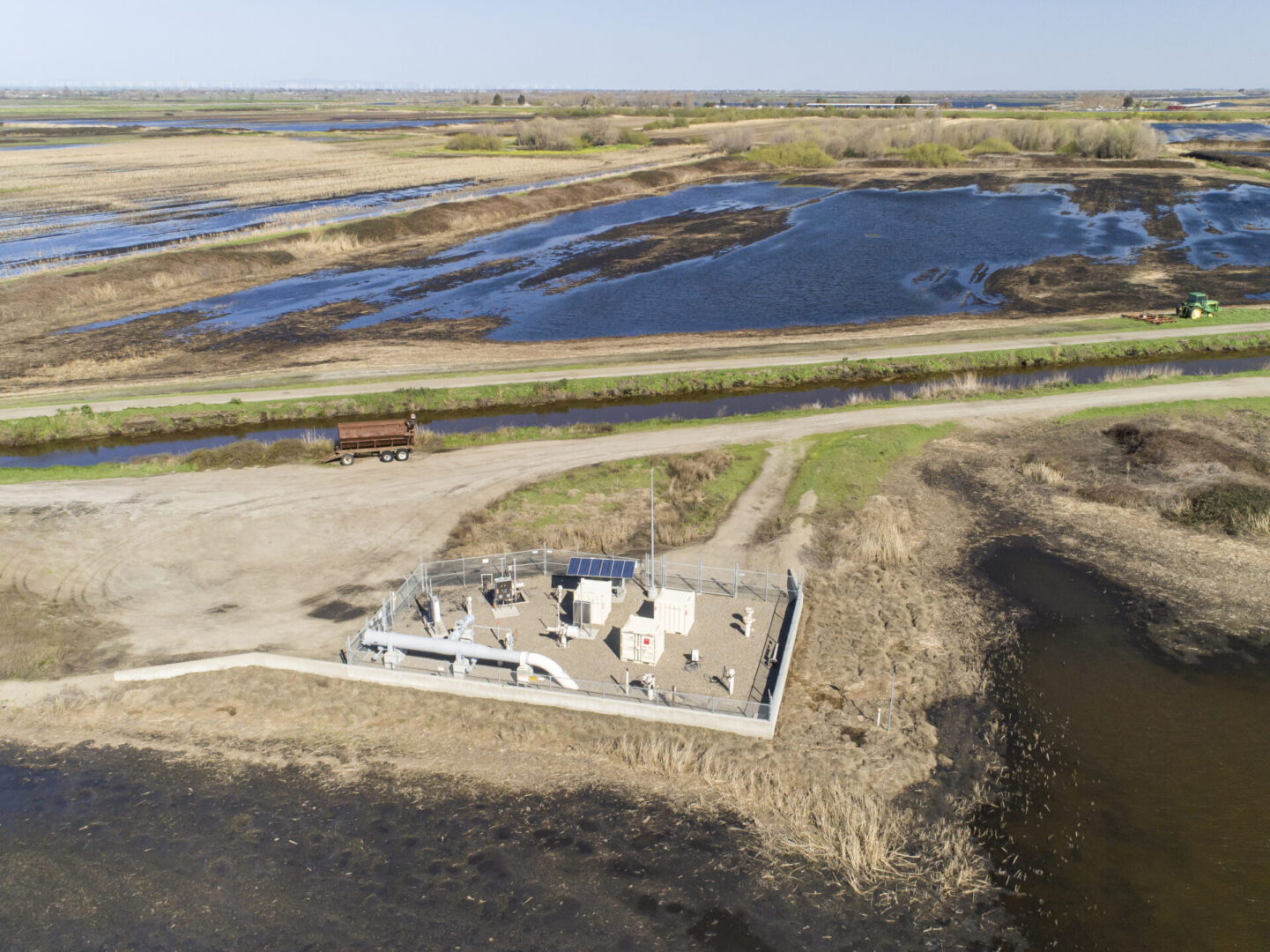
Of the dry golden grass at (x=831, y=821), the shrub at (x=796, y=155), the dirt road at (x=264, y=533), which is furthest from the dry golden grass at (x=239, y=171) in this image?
the dry golden grass at (x=831, y=821)

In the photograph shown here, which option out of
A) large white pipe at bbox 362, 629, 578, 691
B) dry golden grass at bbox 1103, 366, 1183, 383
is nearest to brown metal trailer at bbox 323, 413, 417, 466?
large white pipe at bbox 362, 629, 578, 691

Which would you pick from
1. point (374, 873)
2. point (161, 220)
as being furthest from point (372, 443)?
point (161, 220)

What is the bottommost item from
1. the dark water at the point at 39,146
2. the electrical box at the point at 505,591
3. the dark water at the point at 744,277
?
the electrical box at the point at 505,591

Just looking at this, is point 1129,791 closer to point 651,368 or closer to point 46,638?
point 46,638

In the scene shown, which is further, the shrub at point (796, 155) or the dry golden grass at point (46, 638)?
the shrub at point (796, 155)

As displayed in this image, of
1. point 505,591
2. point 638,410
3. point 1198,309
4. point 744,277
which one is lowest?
point 638,410

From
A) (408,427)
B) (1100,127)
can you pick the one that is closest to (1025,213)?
(1100,127)

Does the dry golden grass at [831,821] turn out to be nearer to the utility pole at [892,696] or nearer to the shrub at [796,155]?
the utility pole at [892,696]
